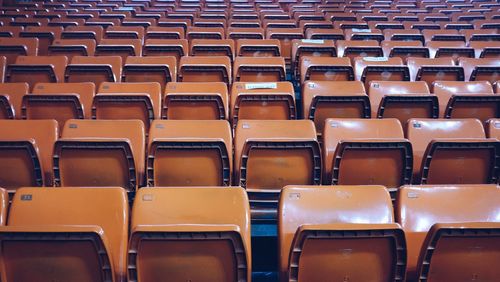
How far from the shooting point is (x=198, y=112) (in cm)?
237

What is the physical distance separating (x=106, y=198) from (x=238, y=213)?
40cm

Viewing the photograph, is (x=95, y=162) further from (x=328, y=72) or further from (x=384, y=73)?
(x=384, y=73)

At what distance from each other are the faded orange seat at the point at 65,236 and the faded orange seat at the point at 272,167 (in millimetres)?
555

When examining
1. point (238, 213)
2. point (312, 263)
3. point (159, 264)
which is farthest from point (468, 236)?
point (159, 264)

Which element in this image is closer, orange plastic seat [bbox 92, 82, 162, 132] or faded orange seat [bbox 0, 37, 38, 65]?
orange plastic seat [bbox 92, 82, 162, 132]

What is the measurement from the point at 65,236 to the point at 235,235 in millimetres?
400

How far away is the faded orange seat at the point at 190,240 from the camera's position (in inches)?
45.9

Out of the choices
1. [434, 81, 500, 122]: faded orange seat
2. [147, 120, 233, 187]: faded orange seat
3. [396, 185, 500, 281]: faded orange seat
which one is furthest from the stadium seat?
[396, 185, 500, 281]: faded orange seat

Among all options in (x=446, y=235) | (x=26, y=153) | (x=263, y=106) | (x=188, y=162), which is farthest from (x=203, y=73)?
(x=446, y=235)

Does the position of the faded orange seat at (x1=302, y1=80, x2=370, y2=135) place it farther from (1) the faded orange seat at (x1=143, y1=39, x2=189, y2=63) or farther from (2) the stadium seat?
(2) the stadium seat

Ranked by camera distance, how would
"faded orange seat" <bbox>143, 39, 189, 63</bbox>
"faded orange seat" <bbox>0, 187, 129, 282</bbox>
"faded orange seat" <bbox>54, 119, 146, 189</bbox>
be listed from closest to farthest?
"faded orange seat" <bbox>0, 187, 129, 282</bbox> → "faded orange seat" <bbox>54, 119, 146, 189</bbox> → "faded orange seat" <bbox>143, 39, 189, 63</bbox>

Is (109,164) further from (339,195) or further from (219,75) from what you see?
(219,75)

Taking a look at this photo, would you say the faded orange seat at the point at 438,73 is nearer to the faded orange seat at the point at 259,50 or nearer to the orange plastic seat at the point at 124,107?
the faded orange seat at the point at 259,50

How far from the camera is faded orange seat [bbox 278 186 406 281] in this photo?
46.9 inches
